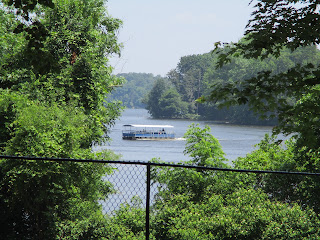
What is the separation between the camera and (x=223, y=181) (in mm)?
12656

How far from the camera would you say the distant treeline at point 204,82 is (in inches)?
3314

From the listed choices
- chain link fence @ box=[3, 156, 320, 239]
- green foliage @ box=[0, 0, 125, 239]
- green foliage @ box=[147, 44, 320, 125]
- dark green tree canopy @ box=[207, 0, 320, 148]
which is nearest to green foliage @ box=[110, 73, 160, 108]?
green foliage @ box=[147, 44, 320, 125]

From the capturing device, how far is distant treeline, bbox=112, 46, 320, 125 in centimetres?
8419

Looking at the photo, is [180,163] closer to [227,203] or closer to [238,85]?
[227,203]

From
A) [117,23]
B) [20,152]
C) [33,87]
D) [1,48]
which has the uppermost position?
[117,23]

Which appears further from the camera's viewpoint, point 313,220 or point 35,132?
point 35,132

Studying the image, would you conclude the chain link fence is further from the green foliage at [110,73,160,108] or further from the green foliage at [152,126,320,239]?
the green foliage at [110,73,160,108]

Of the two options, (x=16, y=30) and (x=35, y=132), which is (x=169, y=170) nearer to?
(x=35, y=132)

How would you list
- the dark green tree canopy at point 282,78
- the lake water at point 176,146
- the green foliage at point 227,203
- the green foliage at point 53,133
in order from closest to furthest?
1. the dark green tree canopy at point 282,78
2. the green foliage at point 227,203
3. the green foliage at point 53,133
4. the lake water at point 176,146

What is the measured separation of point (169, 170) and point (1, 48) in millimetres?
11127

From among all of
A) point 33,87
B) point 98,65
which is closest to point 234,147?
point 98,65

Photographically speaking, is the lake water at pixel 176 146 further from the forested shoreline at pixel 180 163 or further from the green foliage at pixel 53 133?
the forested shoreline at pixel 180 163

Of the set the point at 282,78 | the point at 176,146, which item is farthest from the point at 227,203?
the point at 176,146

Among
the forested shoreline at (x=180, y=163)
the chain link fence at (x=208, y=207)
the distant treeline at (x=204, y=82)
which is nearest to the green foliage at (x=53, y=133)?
the forested shoreline at (x=180, y=163)
